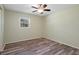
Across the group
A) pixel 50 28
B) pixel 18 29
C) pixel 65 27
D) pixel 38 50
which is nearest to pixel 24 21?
pixel 18 29

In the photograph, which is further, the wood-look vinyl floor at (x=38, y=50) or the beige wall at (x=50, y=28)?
the beige wall at (x=50, y=28)

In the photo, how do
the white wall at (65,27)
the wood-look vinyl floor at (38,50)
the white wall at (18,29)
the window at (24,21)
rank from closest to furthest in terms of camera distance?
the wood-look vinyl floor at (38,50), the white wall at (65,27), the white wall at (18,29), the window at (24,21)

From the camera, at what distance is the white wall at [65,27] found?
2852 mm

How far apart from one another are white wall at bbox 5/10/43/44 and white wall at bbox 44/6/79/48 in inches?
30.3

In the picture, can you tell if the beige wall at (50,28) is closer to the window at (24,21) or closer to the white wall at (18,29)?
the white wall at (18,29)

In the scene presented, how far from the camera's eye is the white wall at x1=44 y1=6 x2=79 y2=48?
9.36ft

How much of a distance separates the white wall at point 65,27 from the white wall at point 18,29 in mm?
771

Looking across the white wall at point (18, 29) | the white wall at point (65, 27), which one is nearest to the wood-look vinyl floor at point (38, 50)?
the white wall at point (65, 27)

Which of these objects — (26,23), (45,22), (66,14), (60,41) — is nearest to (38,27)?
(45,22)

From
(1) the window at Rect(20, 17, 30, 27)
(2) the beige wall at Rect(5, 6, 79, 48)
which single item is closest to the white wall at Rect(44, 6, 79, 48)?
(2) the beige wall at Rect(5, 6, 79, 48)

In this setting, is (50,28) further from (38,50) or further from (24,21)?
(38,50)
